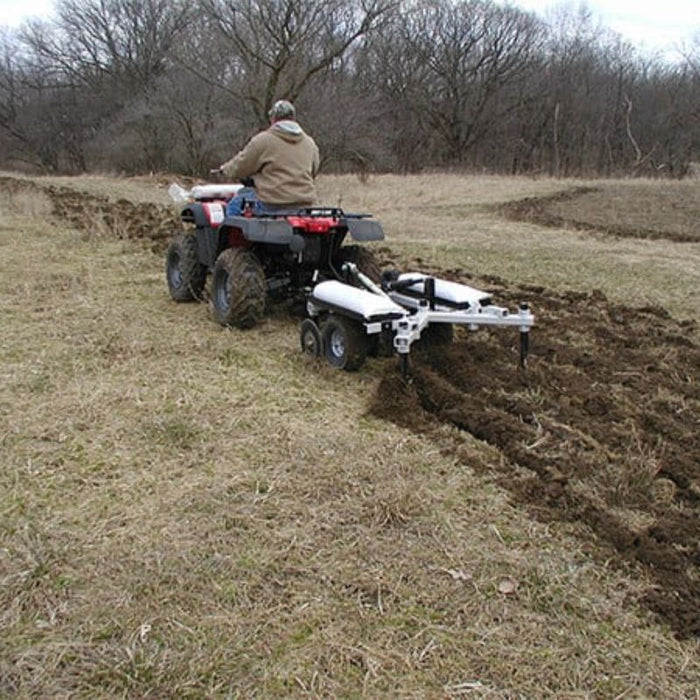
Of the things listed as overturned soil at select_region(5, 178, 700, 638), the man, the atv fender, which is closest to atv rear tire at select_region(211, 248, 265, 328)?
the atv fender

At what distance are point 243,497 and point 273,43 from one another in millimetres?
26263

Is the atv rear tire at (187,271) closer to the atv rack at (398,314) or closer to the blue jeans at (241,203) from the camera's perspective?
the blue jeans at (241,203)

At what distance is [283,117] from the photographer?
18.5 ft

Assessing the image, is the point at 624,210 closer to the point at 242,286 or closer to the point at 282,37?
the point at 242,286

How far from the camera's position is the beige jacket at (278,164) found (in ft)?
18.4

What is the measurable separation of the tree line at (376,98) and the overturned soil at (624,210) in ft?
36.9

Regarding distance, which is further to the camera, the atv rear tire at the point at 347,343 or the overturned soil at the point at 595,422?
the atv rear tire at the point at 347,343

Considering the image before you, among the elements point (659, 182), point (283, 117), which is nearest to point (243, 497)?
point (283, 117)

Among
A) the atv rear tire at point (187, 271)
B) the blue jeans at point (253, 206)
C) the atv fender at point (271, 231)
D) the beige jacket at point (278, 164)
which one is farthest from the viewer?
the atv rear tire at point (187, 271)

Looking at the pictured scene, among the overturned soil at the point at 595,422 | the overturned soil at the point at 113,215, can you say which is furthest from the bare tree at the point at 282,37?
the overturned soil at the point at 595,422

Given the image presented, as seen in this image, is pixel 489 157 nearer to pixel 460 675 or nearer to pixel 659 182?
pixel 659 182

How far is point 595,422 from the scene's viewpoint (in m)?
3.95

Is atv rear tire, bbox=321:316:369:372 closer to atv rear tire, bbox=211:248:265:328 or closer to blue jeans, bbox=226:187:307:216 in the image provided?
atv rear tire, bbox=211:248:265:328

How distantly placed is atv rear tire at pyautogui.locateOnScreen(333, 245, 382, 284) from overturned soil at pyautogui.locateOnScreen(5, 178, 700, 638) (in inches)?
34.8
